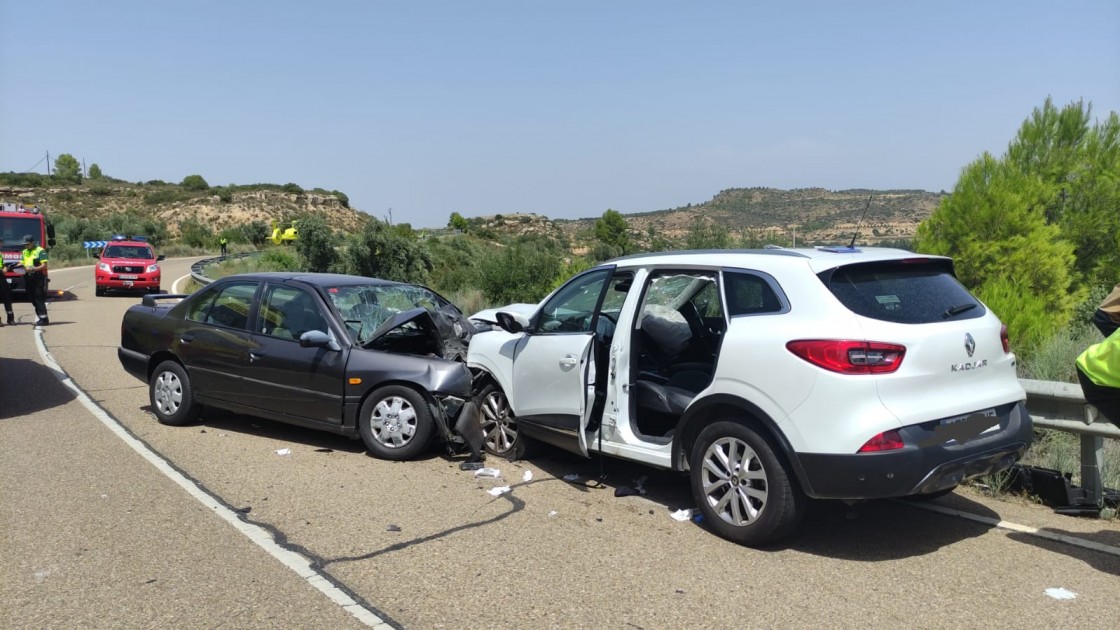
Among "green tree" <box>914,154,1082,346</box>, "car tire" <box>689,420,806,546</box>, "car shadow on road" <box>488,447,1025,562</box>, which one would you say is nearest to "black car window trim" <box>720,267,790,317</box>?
"car tire" <box>689,420,806,546</box>

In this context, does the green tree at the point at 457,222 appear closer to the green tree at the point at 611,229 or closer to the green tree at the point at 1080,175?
the green tree at the point at 611,229

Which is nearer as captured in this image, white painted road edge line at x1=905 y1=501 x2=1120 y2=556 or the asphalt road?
the asphalt road

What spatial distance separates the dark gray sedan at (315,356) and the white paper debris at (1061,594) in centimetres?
439

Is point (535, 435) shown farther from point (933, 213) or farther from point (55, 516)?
point (933, 213)

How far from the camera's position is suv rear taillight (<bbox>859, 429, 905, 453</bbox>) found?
4516 millimetres

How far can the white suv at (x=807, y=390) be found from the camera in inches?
179

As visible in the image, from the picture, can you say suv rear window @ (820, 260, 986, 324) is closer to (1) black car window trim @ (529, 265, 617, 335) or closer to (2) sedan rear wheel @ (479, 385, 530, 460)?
(1) black car window trim @ (529, 265, 617, 335)

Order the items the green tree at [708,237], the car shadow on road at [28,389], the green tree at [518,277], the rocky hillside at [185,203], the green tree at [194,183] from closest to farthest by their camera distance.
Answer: the car shadow on road at [28,389]
the green tree at [708,237]
the green tree at [518,277]
the rocky hillside at [185,203]
the green tree at [194,183]

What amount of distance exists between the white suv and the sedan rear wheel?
2.80 ft

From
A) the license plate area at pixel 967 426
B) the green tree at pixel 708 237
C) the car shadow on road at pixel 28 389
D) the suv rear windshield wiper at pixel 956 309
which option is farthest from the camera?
the green tree at pixel 708 237

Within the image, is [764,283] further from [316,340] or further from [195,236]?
[195,236]

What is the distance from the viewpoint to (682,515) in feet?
18.6

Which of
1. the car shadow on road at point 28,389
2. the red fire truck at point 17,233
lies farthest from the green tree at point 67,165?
the car shadow on road at point 28,389

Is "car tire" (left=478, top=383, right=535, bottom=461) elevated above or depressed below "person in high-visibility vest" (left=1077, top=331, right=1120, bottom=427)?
below
